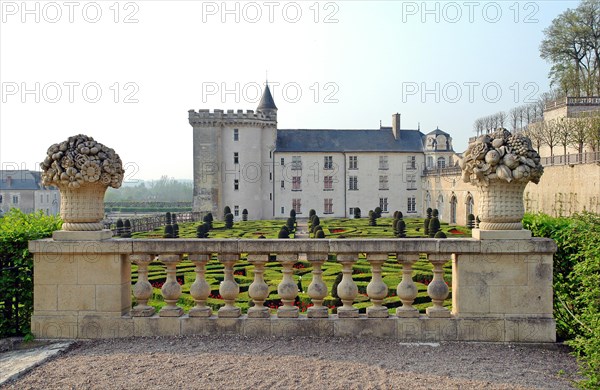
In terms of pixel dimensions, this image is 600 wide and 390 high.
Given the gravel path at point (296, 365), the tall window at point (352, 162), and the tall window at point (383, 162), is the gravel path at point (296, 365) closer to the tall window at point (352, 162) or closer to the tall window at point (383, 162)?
the tall window at point (352, 162)

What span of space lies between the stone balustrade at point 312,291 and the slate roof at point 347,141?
3907cm

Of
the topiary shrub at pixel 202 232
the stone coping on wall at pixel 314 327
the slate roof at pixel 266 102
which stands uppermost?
the slate roof at pixel 266 102

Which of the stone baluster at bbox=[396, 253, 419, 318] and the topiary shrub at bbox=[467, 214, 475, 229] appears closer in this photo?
the stone baluster at bbox=[396, 253, 419, 318]

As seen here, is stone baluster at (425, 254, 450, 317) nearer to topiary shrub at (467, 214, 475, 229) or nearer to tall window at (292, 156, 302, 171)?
topiary shrub at (467, 214, 475, 229)

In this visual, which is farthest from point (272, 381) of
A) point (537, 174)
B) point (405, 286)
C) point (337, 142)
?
point (337, 142)

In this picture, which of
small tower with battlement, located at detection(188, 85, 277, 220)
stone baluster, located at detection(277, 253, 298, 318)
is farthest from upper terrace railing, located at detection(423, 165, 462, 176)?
stone baluster, located at detection(277, 253, 298, 318)

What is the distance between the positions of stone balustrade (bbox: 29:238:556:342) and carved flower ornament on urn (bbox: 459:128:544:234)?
22 centimetres

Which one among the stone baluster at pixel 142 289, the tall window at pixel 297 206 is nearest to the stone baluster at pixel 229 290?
the stone baluster at pixel 142 289

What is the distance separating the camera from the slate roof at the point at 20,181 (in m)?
54.6

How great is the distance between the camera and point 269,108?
44.8 metres

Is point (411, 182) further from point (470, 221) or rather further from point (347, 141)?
point (470, 221)

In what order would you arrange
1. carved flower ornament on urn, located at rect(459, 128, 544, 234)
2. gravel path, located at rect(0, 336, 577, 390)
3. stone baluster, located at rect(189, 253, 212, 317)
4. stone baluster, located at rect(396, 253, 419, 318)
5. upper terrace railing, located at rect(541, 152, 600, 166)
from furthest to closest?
upper terrace railing, located at rect(541, 152, 600, 166), stone baluster, located at rect(189, 253, 212, 317), stone baluster, located at rect(396, 253, 419, 318), carved flower ornament on urn, located at rect(459, 128, 544, 234), gravel path, located at rect(0, 336, 577, 390)

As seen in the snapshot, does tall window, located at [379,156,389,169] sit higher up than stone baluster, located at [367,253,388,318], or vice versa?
tall window, located at [379,156,389,169]

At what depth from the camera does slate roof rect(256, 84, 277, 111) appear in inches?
1768
